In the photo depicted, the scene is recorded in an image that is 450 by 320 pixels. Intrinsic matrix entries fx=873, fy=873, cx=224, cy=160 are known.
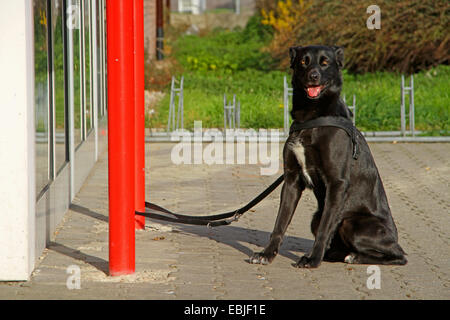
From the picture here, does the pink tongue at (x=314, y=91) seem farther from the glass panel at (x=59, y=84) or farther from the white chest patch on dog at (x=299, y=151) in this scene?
the glass panel at (x=59, y=84)

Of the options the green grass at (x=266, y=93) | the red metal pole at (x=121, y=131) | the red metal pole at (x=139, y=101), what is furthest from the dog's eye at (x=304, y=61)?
the green grass at (x=266, y=93)

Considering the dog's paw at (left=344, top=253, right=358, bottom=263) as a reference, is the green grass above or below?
above

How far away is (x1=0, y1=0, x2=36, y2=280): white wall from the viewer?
5.26 meters

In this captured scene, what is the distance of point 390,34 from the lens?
21000 mm

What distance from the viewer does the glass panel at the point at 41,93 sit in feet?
20.7

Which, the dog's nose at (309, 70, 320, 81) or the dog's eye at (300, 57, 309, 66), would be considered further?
the dog's eye at (300, 57, 309, 66)

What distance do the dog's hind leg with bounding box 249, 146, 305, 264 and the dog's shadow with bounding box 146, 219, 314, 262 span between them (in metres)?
0.16

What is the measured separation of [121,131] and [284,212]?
4.44 feet

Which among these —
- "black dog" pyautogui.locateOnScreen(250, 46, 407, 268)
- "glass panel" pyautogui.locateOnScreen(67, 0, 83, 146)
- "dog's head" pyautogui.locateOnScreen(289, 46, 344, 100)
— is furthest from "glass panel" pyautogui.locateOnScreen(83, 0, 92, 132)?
"black dog" pyautogui.locateOnScreen(250, 46, 407, 268)

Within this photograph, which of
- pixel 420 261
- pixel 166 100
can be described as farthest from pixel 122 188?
pixel 166 100

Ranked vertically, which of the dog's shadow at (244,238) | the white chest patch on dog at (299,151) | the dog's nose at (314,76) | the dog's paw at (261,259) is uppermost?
the dog's nose at (314,76)

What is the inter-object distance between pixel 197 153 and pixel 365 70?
10.3 meters

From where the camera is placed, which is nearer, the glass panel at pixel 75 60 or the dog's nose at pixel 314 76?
the dog's nose at pixel 314 76

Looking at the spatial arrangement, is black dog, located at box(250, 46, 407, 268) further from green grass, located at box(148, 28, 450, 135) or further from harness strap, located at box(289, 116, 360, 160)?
green grass, located at box(148, 28, 450, 135)
